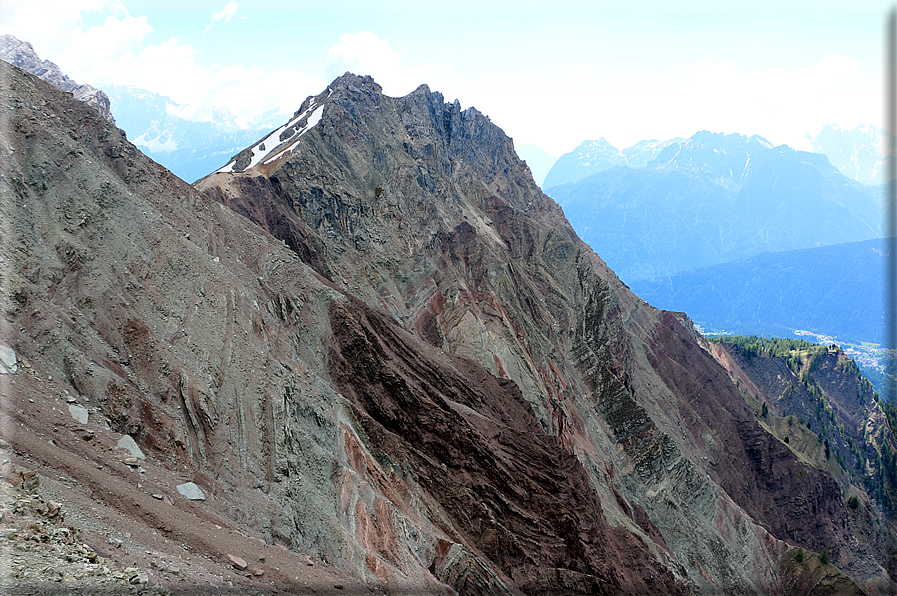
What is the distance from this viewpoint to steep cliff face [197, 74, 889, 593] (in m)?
46.2

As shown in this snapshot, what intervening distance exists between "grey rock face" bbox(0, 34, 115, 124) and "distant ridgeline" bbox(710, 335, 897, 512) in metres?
120

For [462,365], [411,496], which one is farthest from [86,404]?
[462,365]

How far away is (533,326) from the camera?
56.2 metres

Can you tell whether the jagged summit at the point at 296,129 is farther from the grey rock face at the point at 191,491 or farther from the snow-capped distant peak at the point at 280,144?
the grey rock face at the point at 191,491

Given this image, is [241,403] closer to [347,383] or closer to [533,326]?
[347,383]

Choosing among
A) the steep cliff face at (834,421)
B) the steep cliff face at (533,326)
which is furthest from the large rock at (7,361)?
the steep cliff face at (834,421)

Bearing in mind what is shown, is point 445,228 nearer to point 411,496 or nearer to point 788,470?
point 411,496

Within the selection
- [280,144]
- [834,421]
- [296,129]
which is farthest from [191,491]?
[834,421]

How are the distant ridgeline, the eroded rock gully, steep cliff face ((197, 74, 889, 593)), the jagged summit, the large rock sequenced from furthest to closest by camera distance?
the distant ridgeline < the jagged summit < steep cliff face ((197, 74, 889, 593)) < the eroded rock gully < the large rock

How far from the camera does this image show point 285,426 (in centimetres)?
2273

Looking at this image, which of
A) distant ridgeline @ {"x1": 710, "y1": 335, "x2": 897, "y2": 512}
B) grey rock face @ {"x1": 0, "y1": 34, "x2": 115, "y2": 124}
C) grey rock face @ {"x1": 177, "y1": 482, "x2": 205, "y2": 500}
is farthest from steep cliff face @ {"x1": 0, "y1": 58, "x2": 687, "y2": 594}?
grey rock face @ {"x1": 0, "y1": 34, "x2": 115, "y2": 124}

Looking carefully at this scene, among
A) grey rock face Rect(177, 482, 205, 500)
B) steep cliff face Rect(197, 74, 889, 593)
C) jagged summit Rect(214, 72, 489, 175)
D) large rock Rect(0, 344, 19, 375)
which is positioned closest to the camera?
large rock Rect(0, 344, 19, 375)

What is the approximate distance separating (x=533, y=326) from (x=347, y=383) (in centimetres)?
2950

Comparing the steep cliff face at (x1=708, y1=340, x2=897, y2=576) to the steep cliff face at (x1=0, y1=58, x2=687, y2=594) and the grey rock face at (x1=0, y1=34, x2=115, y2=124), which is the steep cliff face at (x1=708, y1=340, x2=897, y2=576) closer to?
the steep cliff face at (x1=0, y1=58, x2=687, y2=594)
